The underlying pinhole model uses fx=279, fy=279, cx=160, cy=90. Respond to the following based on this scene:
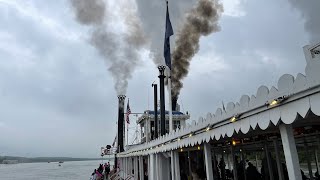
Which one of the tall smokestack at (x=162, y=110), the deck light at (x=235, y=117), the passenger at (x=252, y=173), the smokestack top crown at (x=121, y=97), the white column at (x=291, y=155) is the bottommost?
the passenger at (x=252, y=173)

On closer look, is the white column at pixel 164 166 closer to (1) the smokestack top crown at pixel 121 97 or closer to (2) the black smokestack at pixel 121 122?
(2) the black smokestack at pixel 121 122

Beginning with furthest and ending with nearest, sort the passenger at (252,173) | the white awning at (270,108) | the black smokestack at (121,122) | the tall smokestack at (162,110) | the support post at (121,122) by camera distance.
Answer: the support post at (121,122)
the black smokestack at (121,122)
the tall smokestack at (162,110)
the passenger at (252,173)
the white awning at (270,108)

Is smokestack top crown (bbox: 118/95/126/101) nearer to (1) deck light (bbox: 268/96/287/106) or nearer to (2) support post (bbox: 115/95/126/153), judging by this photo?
(2) support post (bbox: 115/95/126/153)

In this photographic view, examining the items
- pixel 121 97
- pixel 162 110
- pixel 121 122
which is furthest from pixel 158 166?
pixel 121 97

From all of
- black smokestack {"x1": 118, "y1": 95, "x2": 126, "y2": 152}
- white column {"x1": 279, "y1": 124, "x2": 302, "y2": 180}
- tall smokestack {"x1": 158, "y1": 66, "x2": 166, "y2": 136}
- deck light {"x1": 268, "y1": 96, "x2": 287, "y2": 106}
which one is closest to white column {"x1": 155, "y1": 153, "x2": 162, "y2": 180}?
Answer: tall smokestack {"x1": 158, "y1": 66, "x2": 166, "y2": 136}

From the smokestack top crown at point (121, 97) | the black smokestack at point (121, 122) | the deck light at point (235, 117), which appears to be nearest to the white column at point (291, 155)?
the deck light at point (235, 117)

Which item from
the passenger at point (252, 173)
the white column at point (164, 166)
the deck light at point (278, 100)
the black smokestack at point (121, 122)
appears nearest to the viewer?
the deck light at point (278, 100)

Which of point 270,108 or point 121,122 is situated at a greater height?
point 121,122

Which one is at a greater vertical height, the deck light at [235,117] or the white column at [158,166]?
the deck light at [235,117]

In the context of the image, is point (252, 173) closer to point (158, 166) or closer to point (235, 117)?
point (158, 166)

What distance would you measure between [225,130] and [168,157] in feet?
23.4

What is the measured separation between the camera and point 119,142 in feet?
123

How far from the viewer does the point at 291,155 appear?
144 inches

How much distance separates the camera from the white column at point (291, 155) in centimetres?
363
